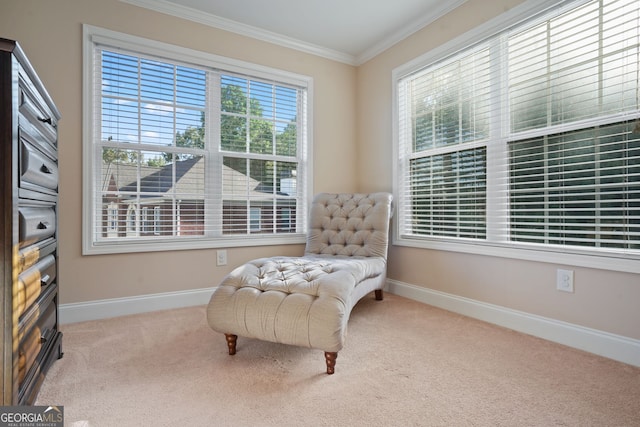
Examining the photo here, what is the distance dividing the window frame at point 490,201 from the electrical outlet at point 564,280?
0.19ft

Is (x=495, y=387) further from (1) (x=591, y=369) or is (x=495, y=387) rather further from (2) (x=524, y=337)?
(2) (x=524, y=337)

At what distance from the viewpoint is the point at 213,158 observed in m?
3.06

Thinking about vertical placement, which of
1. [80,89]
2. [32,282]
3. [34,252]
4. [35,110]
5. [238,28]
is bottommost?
[32,282]

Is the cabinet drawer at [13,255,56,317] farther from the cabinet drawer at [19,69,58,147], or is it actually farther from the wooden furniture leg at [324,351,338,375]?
the wooden furniture leg at [324,351,338,375]

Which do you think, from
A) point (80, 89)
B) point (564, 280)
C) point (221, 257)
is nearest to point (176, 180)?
point (221, 257)

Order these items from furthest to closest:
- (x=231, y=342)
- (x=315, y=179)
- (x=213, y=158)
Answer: (x=315, y=179) < (x=213, y=158) < (x=231, y=342)

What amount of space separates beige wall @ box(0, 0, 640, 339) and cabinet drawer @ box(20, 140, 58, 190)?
2.94 ft

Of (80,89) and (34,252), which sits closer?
(34,252)

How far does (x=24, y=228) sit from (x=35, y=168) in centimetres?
29

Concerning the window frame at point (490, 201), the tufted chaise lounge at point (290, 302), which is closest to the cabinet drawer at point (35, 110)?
the tufted chaise lounge at point (290, 302)

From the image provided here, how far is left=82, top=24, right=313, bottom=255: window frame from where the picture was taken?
8.30 feet

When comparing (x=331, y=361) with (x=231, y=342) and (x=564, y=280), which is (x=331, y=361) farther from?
(x=564, y=280)

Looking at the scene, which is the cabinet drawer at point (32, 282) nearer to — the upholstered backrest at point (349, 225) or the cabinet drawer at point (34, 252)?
the cabinet drawer at point (34, 252)

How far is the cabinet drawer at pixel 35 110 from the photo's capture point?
50.0 inches
